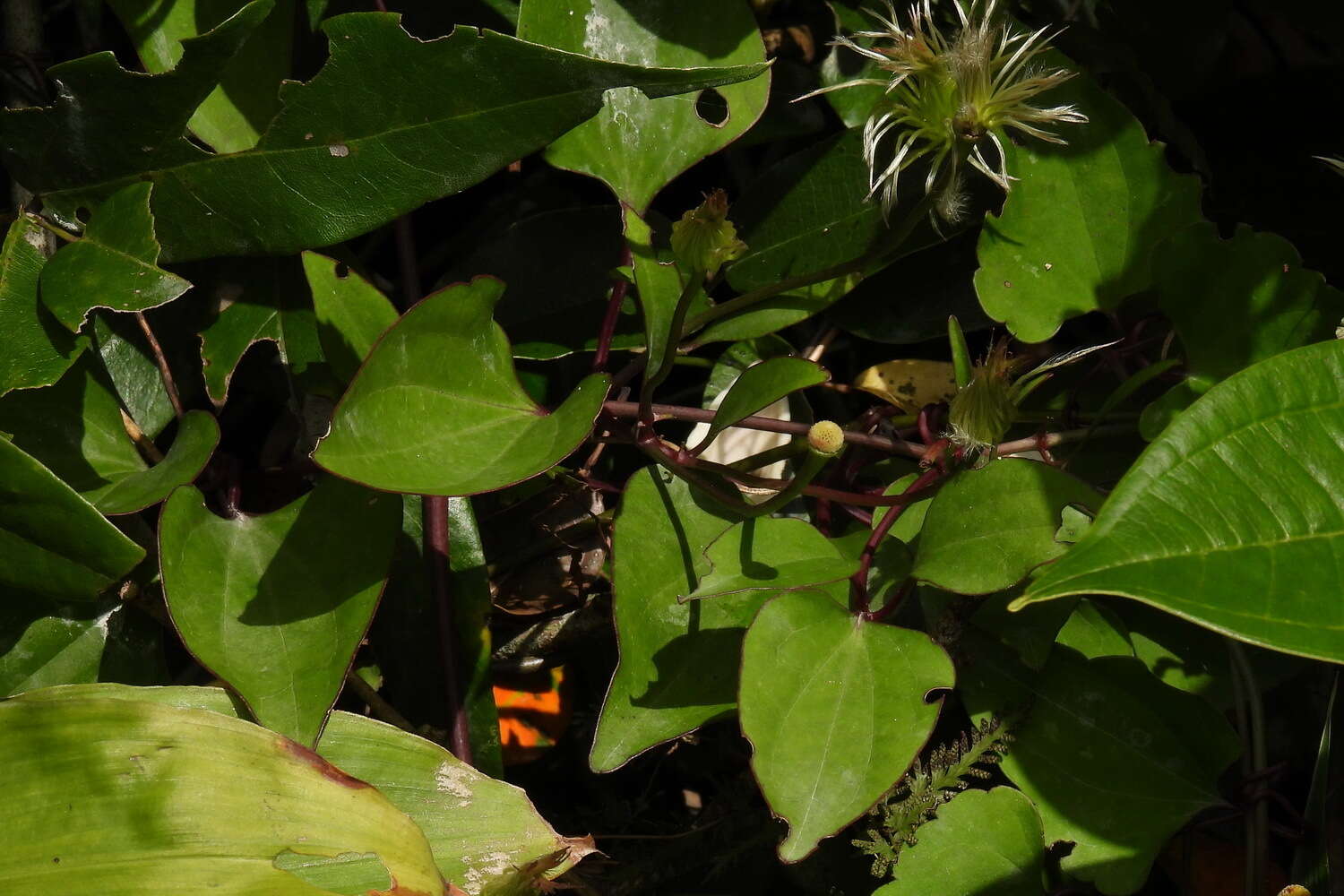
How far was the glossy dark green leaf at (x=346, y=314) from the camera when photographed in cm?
82

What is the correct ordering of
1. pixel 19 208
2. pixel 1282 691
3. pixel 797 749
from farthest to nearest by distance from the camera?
pixel 1282 691, pixel 19 208, pixel 797 749

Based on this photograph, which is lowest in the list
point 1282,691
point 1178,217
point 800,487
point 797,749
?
point 1282,691

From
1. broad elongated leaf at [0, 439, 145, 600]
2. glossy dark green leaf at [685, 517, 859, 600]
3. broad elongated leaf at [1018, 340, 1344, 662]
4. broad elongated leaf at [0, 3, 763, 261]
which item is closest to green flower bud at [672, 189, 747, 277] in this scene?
broad elongated leaf at [0, 3, 763, 261]

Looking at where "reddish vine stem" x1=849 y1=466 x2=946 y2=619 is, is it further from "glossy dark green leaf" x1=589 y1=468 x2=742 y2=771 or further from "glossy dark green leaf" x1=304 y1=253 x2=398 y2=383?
"glossy dark green leaf" x1=304 y1=253 x2=398 y2=383

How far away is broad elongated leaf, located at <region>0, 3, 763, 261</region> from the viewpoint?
732 mm

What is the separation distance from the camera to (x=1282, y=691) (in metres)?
0.95

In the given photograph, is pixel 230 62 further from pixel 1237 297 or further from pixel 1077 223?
pixel 1237 297

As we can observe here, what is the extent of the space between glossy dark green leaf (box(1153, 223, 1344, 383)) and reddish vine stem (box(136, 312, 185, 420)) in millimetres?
799

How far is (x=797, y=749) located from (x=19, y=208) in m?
0.71

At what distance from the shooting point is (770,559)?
766 mm

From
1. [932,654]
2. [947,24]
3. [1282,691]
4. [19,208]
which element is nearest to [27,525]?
[19,208]

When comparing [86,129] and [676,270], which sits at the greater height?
[86,129]

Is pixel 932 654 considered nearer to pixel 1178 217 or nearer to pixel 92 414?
pixel 1178 217

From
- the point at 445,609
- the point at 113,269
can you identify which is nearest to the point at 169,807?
the point at 445,609
